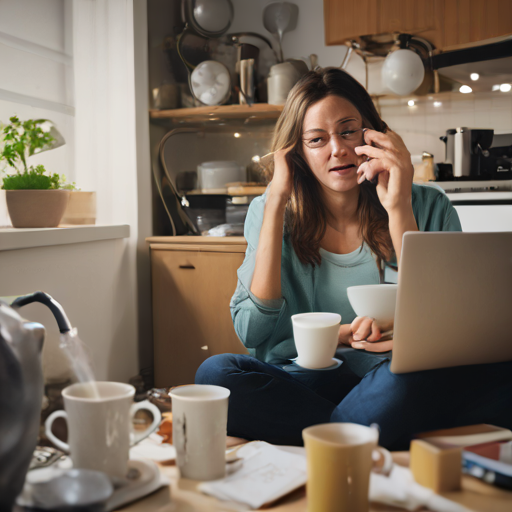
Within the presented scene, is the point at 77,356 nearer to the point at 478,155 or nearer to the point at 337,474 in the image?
the point at 337,474

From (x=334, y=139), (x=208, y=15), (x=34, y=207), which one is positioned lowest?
(x=34, y=207)

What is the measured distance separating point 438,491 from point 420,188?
908 millimetres

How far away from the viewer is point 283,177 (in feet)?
4.17

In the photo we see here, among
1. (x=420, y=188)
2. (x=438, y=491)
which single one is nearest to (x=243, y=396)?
(x=438, y=491)

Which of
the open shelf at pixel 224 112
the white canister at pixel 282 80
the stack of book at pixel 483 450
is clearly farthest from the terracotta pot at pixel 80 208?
the stack of book at pixel 483 450

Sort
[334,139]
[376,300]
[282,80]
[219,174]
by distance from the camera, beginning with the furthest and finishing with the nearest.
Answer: [219,174] → [282,80] → [334,139] → [376,300]

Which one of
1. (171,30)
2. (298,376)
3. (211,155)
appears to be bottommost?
(298,376)

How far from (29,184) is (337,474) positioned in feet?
4.73

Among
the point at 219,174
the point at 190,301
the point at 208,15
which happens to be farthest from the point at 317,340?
the point at 208,15

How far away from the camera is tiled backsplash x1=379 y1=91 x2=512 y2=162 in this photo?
7.56 feet

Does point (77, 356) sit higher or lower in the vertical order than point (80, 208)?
lower

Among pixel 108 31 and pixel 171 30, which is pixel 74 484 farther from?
pixel 171 30

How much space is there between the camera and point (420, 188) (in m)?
1.31

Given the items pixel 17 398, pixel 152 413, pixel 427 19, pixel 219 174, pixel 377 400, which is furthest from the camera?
pixel 219 174
